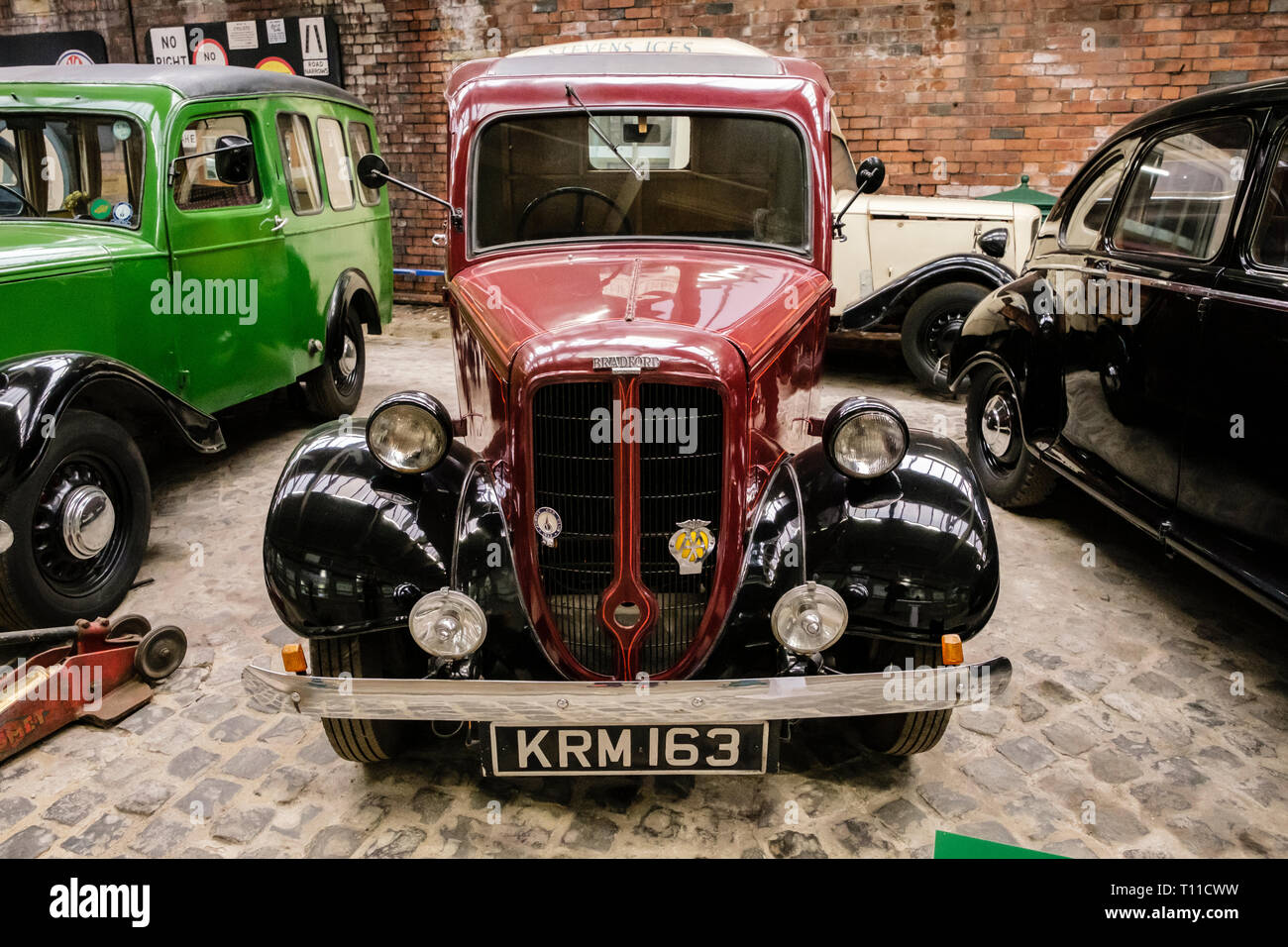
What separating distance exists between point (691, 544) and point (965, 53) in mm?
6410

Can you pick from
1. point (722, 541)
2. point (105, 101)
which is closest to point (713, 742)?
point (722, 541)

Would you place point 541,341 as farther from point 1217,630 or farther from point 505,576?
point 1217,630

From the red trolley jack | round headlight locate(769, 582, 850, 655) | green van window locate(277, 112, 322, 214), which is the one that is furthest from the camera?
green van window locate(277, 112, 322, 214)

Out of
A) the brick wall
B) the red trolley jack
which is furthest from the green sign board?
the brick wall

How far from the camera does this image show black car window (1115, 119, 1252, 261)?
307 cm

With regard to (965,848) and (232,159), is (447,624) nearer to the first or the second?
(965,848)

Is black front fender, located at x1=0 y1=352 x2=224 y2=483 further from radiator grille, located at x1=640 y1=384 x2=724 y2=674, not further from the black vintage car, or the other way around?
the black vintage car

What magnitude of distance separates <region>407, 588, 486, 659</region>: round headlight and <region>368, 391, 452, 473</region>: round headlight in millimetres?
433

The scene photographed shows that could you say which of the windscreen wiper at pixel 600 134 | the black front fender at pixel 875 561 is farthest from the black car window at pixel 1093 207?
the black front fender at pixel 875 561

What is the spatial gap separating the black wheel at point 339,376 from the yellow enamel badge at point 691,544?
4.16m

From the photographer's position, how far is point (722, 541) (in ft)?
7.48

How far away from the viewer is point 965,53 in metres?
7.02

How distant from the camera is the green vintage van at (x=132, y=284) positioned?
3.26 metres

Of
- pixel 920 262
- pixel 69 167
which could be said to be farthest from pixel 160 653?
pixel 920 262
